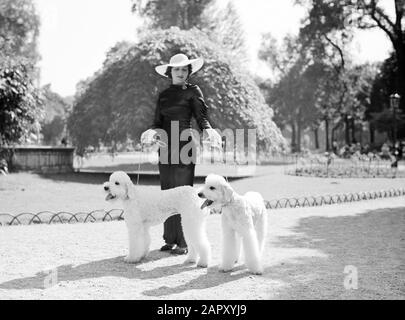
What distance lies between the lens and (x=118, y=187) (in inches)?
223

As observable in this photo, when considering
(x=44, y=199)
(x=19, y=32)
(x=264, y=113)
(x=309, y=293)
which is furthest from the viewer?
(x=19, y=32)

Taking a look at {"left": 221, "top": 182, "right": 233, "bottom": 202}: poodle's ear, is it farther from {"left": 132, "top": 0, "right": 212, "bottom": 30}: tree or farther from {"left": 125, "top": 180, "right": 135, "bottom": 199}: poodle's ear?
{"left": 132, "top": 0, "right": 212, "bottom": 30}: tree

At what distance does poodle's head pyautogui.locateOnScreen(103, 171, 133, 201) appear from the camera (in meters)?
5.67

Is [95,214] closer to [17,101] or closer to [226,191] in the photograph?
[226,191]

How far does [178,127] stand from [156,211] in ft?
4.08

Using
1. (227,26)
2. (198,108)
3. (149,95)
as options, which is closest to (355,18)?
(227,26)

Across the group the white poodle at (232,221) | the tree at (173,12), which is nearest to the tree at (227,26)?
the tree at (173,12)

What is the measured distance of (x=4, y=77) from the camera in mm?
14234

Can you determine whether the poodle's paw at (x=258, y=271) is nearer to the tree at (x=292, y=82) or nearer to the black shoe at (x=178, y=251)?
the black shoe at (x=178, y=251)

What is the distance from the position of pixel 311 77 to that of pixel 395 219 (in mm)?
38356

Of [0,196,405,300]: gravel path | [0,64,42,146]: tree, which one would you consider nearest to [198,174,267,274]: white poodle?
[0,196,405,300]: gravel path

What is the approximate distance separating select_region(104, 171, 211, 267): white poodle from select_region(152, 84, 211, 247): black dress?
608mm
